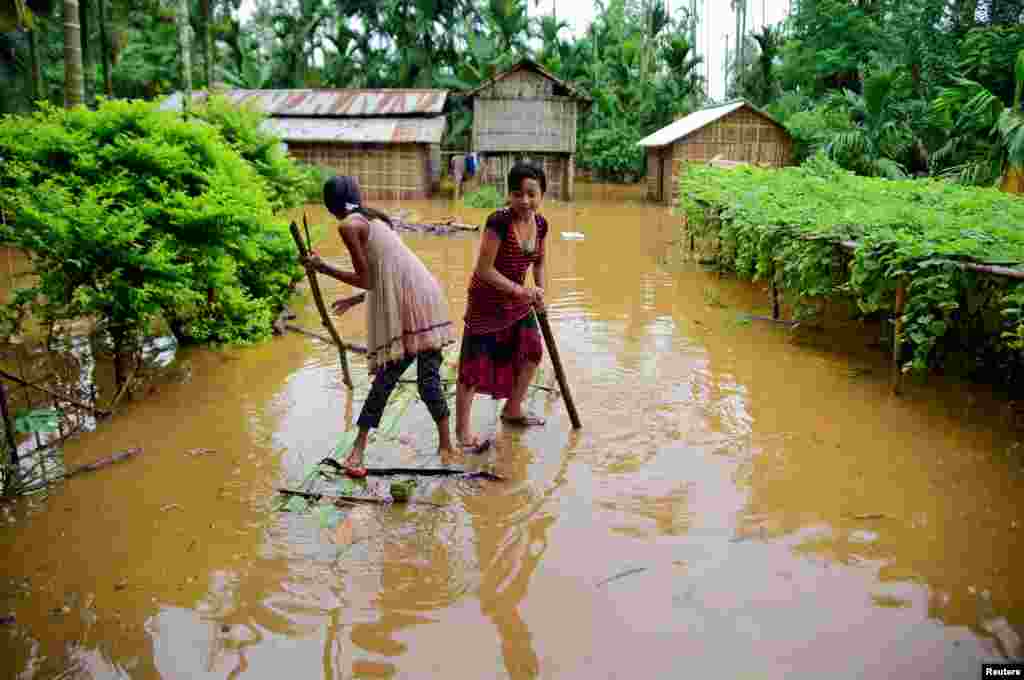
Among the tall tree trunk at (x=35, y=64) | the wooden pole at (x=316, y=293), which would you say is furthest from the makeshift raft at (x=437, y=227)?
the wooden pole at (x=316, y=293)

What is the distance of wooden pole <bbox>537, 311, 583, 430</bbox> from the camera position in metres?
4.30

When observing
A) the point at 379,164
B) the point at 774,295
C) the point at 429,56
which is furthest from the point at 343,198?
the point at 429,56

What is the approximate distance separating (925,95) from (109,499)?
22434mm

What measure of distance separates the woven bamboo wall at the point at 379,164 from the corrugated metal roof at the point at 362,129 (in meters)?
0.38

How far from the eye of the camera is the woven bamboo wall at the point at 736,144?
2203 cm

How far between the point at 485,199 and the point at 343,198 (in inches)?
712

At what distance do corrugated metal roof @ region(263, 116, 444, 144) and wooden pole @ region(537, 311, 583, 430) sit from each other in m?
18.8

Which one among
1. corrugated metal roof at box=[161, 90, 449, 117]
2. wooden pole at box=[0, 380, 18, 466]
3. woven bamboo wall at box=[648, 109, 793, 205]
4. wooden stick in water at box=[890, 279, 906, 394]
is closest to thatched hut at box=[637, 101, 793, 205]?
woven bamboo wall at box=[648, 109, 793, 205]

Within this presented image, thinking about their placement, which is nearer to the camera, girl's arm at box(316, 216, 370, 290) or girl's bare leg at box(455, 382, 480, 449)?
girl's arm at box(316, 216, 370, 290)

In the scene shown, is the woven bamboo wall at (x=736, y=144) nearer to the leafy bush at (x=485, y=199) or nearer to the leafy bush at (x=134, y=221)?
the leafy bush at (x=485, y=199)

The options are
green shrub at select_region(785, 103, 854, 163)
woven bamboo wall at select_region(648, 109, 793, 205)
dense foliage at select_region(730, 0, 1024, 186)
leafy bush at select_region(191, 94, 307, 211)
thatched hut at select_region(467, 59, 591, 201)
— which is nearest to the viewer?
leafy bush at select_region(191, 94, 307, 211)

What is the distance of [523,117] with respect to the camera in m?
23.4

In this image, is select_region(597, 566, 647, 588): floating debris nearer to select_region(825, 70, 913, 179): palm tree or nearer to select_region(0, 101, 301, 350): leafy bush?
select_region(0, 101, 301, 350): leafy bush

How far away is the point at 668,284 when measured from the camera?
999cm
